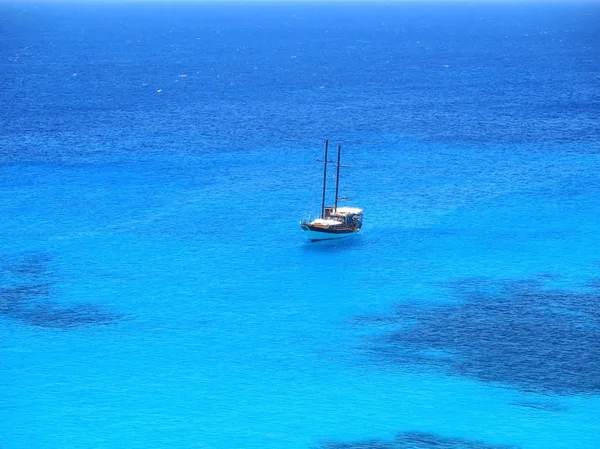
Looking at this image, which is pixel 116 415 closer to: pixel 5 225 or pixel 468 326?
pixel 468 326

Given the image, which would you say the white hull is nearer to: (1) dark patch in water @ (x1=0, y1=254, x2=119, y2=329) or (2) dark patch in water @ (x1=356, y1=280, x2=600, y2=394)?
(2) dark patch in water @ (x1=356, y1=280, x2=600, y2=394)

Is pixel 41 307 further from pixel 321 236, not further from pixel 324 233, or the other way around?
pixel 324 233

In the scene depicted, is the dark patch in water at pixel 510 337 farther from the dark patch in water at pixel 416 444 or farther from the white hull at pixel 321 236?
the white hull at pixel 321 236

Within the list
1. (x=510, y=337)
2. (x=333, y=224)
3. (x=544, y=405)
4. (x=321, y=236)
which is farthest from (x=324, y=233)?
(x=544, y=405)

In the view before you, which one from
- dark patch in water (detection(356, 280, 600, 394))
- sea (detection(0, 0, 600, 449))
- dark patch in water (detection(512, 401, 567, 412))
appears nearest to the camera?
dark patch in water (detection(512, 401, 567, 412))

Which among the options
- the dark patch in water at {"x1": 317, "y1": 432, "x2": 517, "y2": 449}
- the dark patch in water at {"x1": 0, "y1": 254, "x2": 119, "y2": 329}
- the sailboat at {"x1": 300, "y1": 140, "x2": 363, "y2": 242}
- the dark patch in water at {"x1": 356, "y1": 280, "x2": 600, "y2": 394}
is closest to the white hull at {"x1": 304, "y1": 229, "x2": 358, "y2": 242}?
the sailboat at {"x1": 300, "y1": 140, "x2": 363, "y2": 242}

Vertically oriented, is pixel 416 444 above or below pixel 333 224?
below

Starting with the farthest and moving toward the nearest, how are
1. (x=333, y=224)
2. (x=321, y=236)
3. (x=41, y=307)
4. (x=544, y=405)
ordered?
(x=321, y=236), (x=333, y=224), (x=41, y=307), (x=544, y=405)
